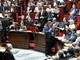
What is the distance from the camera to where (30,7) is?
34.8ft

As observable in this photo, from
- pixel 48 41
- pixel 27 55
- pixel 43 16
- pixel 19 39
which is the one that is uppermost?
pixel 43 16

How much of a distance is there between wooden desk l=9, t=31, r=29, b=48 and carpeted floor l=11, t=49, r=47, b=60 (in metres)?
0.34

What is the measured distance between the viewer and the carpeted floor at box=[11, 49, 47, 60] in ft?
23.9

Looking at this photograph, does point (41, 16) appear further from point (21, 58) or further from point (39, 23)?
point (21, 58)

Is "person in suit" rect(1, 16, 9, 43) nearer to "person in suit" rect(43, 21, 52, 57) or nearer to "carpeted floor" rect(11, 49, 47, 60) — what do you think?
"carpeted floor" rect(11, 49, 47, 60)

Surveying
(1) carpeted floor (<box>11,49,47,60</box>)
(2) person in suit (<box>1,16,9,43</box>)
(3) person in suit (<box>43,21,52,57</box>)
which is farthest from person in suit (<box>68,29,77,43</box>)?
(2) person in suit (<box>1,16,9,43</box>)

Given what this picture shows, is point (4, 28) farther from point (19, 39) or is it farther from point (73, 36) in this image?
point (73, 36)

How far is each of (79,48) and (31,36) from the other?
3695 millimetres

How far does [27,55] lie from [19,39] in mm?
1229

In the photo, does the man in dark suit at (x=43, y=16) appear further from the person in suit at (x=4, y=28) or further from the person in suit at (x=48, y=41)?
the person in suit at (x=48, y=41)

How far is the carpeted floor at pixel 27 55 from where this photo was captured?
23.9ft

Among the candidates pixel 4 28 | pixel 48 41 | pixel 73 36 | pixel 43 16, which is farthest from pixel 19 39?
pixel 73 36

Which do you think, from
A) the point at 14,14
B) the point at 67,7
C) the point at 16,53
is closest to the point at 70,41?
the point at 16,53

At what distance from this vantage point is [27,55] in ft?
25.1
